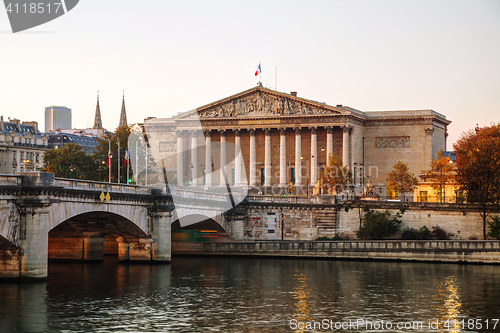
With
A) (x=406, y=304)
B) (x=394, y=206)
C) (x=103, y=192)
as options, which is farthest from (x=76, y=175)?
(x=406, y=304)

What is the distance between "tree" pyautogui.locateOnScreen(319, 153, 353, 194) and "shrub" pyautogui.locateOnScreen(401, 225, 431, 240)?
20.7m

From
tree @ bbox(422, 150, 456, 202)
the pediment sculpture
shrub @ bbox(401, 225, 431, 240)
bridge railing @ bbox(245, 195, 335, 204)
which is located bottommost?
shrub @ bbox(401, 225, 431, 240)

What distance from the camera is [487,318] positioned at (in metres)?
38.4

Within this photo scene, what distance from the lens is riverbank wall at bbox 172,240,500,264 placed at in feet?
210

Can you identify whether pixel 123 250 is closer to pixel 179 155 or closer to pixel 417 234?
pixel 417 234

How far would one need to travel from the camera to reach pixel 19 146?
129375 mm

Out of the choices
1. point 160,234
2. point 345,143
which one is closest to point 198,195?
point 160,234

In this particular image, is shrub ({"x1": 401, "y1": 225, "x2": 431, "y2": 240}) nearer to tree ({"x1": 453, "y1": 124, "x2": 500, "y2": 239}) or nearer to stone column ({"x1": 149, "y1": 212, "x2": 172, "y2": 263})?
tree ({"x1": 453, "y1": 124, "x2": 500, "y2": 239})

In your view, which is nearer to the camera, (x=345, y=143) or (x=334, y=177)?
(x=334, y=177)

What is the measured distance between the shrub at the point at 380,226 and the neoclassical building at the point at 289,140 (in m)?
26.8

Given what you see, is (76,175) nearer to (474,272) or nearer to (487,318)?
(474,272)

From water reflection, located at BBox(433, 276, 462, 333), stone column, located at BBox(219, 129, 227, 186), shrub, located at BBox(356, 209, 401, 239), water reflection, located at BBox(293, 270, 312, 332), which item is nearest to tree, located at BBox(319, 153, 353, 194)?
shrub, located at BBox(356, 209, 401, 239)

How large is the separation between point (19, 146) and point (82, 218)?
7799cm

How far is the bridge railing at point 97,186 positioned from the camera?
1967 inches
